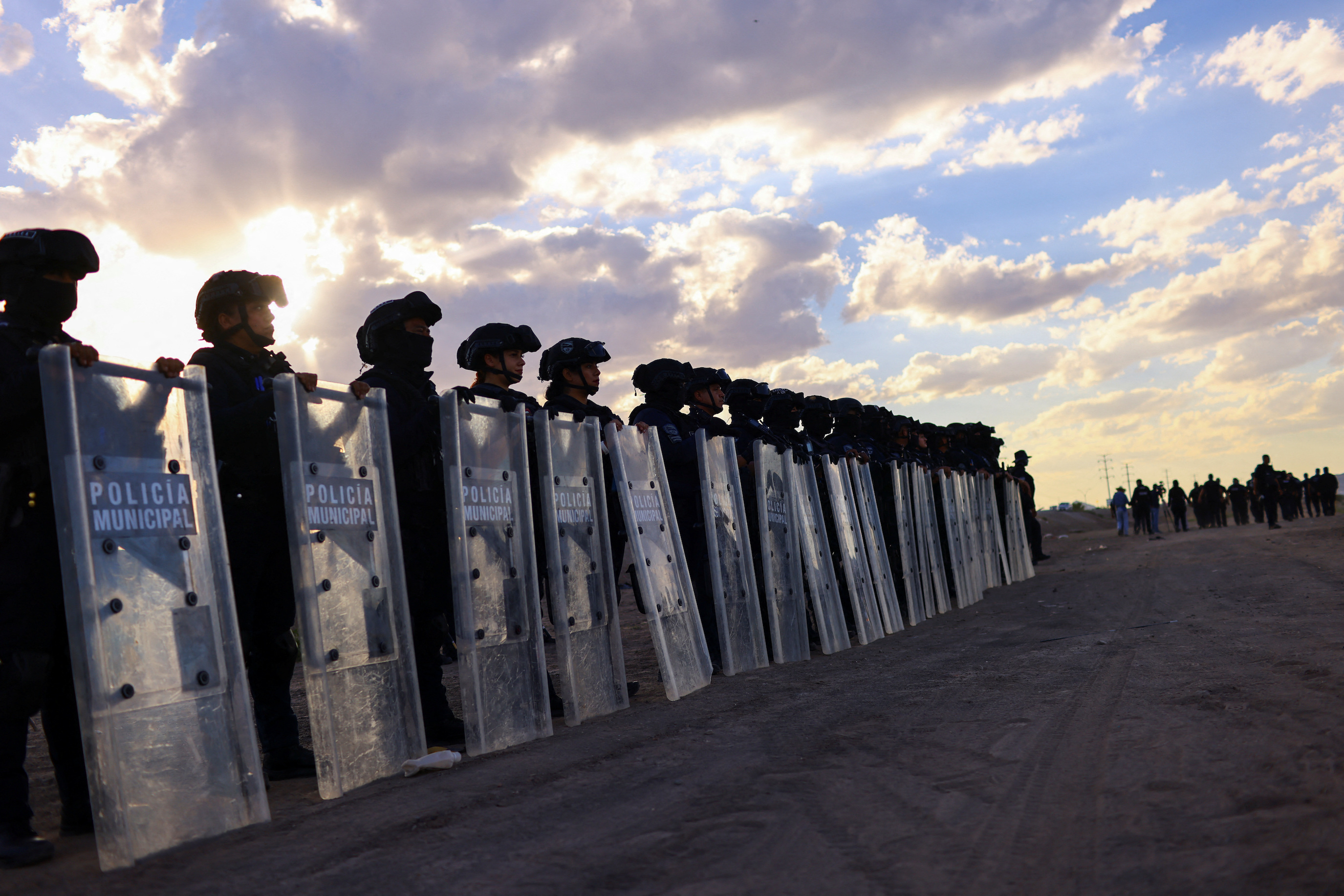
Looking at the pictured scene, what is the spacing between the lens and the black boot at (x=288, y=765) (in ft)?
16.7

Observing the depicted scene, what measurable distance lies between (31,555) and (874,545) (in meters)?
9.39

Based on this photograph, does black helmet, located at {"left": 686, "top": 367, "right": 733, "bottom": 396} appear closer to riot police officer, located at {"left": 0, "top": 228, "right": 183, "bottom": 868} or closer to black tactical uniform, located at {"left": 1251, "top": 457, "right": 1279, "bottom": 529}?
riot police officer, located at {"left": 0, "top": 228, "right": 183, "bottom": 868}

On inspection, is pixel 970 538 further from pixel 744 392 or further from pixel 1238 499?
pixel 1238 499

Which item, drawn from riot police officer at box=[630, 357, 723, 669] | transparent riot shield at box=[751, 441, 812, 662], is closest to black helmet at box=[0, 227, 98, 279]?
riot police officer at box=[630, 357, 723, 669]

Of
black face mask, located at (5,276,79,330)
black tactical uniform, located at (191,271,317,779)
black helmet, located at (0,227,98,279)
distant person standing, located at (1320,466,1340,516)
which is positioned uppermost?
black helmet, located at (0,227,98,279)

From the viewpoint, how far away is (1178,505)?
1741 inches

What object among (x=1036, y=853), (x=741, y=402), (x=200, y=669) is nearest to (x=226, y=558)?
(x=200, y=669)

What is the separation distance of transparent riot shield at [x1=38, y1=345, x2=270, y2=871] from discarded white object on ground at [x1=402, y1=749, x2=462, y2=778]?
731 millimetres

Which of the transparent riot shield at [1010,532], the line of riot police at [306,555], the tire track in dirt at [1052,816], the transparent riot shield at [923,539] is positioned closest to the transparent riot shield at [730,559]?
the line of riot police at [306,555]

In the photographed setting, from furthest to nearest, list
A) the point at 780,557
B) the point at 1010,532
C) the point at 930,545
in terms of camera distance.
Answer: the point at 1010,532 → the point at 930,545 → the point at 780,557

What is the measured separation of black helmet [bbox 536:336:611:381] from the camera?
25.4ft

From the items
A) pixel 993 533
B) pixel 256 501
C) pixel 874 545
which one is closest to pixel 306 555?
pixel 256 501

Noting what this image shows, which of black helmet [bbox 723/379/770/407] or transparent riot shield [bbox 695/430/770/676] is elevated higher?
black helmet [bbox 723/379/770/407]

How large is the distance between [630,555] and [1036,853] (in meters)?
4.27
